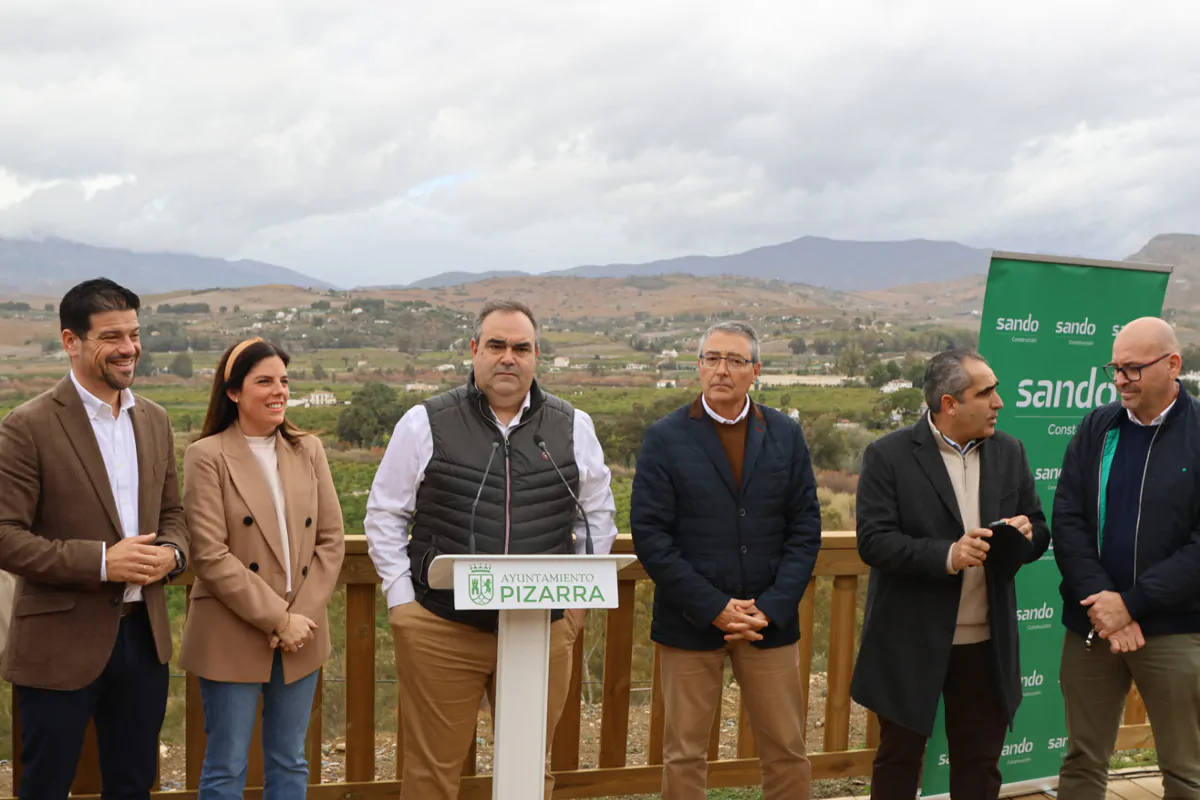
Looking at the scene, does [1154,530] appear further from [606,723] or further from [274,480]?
[274,480]

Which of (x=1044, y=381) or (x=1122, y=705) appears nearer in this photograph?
(x=1122, y=705)

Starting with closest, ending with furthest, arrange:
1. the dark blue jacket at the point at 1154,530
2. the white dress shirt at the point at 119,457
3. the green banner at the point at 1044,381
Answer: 1. the white dress shirt at the point at 119,457
2. the dark blue jacket at the point at 1154,530
3. the green banner at the point at 1044,381

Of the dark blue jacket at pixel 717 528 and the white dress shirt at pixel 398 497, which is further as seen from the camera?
the dark blue jacket at pixel 717 528

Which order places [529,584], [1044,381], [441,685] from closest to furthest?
[529,584]
[441,685]
[1044,381]

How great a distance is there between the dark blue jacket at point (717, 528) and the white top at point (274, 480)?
1047 mm

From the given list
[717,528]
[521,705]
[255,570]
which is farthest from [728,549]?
[255,570]

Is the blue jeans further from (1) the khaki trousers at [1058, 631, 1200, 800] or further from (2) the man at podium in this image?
(1) the khaki trousers at [1058, 631, 1200, 800]

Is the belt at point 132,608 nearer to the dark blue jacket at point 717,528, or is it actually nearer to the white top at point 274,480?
the white top at point 274,480

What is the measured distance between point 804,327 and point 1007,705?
32861 millimetres

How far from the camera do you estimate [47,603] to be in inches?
97.0

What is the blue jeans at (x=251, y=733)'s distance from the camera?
8.68 ft

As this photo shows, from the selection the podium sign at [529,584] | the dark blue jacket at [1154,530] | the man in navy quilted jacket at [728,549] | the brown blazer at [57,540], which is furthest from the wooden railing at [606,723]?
the podium sign at [529,584]

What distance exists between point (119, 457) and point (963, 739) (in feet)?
9.22

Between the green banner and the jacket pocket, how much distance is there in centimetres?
304
